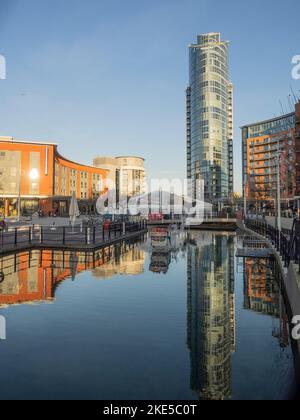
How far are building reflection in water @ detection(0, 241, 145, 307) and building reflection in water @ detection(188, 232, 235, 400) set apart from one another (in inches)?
165

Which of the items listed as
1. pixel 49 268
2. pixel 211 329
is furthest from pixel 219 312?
pixel 49 268

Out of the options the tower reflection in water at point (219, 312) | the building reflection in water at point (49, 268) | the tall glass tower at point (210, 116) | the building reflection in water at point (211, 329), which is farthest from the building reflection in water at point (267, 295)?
the tall glass tower at point (210, 116)

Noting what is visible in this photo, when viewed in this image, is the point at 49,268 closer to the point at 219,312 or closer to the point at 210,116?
the point at 219,312

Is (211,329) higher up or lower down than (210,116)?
lower down

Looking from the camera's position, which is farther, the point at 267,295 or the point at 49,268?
the point at 49,268

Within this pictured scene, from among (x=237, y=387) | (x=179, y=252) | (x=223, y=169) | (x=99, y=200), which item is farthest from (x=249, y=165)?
(x=237, y=387)

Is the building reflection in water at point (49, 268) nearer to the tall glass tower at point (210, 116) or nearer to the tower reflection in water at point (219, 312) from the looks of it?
the tower reflection in water at point (219, 312)

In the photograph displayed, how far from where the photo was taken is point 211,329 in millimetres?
9320

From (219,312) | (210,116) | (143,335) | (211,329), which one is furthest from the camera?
(210,116)

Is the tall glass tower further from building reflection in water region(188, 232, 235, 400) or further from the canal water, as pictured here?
the canal water

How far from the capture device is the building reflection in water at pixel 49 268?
13.0 metres

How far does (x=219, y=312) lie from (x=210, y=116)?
137 metres

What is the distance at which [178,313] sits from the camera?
424 inches
